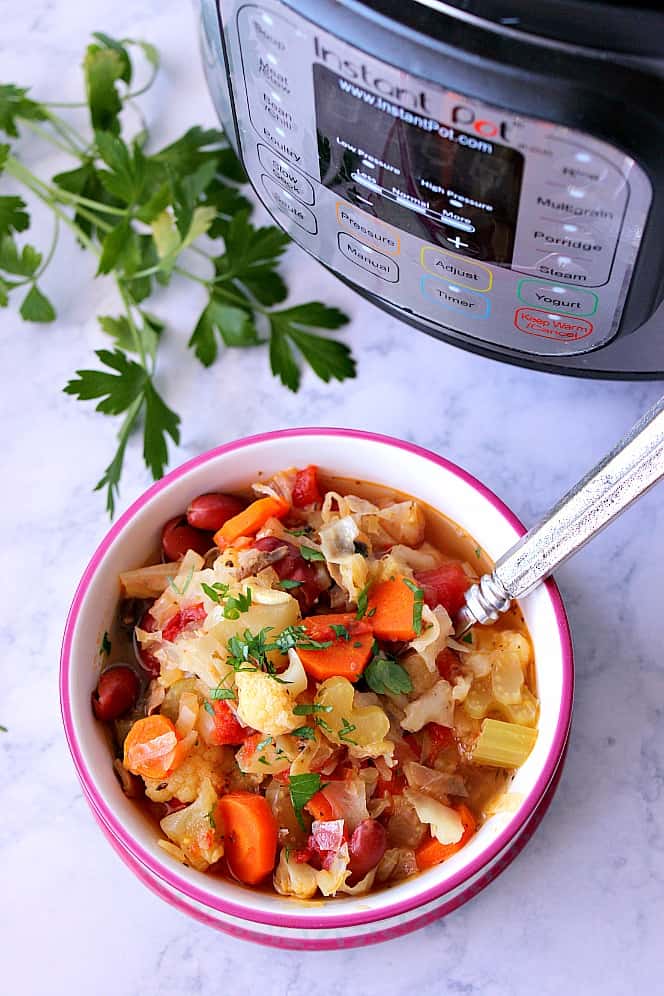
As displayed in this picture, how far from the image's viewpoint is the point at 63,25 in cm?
159

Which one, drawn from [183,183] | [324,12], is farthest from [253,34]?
[183,183]

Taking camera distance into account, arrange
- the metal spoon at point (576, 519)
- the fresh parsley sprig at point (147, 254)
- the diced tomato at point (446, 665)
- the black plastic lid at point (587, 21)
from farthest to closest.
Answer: the fresh parsley sprig at point (147, 254)
the diced tomato at point (446, 665)
the metal spoon at point (576, 519)
the black plastic lid at point (587, 21)

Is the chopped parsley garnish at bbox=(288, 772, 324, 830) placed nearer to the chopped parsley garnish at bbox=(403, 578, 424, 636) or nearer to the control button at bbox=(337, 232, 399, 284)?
the chopped parsley garnish at bbox=(403, 578, 424, 636)

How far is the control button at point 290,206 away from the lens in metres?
1.09

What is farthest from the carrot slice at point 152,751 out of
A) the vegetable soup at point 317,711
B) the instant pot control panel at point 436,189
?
the instant pot control panel at point 436,189

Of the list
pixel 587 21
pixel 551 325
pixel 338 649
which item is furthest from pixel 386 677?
pixel 587 21

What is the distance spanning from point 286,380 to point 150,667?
0.39 metres

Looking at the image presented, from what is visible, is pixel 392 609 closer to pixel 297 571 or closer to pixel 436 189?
pixel 297 571

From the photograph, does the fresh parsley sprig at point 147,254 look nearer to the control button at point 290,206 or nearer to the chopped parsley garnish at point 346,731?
the control button at point 290,206

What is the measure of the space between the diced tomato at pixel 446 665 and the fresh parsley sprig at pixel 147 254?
0.40 metres

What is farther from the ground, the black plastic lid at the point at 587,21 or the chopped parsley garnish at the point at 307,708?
the black plastic lid at the point at 587,21

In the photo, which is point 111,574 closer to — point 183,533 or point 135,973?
point 183,533

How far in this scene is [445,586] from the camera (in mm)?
1147

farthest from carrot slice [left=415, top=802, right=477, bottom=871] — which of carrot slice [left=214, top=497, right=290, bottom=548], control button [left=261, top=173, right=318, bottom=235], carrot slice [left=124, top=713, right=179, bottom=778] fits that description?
control button [left=261, top=173, right=318, bottom=235]
